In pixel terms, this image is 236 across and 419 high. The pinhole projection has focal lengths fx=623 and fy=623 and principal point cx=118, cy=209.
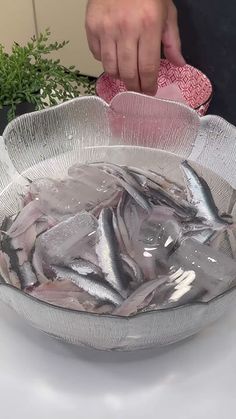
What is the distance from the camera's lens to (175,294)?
1.63ft

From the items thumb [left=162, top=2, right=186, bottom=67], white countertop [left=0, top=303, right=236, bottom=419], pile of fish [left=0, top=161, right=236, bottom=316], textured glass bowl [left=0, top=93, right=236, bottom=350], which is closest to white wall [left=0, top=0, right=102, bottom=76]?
thumb [left=162, top=2, right=186, bottom=67]

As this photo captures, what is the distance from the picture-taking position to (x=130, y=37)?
805 millimetres

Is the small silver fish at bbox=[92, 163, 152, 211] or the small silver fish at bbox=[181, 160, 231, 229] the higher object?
the small silver fish at bbox=[92, 163, 152, 211]

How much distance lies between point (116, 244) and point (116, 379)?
111 millimetres

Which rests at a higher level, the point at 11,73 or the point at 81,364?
the point at 11,73

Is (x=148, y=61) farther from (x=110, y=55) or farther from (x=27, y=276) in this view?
(x=27, y=276)

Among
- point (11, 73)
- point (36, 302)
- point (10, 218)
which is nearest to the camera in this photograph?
point (36, 302)

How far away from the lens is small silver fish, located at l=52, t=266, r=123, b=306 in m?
0.49

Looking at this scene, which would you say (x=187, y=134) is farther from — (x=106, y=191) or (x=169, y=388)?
(x=169, y=388)

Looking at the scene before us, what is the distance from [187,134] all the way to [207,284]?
22 cm

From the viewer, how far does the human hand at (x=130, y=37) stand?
31.5 inches

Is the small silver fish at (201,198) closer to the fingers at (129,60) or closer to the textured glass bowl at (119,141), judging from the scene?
the textured glass bowl at (119,141)

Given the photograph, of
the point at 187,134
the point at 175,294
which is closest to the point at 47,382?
the point at 175,294

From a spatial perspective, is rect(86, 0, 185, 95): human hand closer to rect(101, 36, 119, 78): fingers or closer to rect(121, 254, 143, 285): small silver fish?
rect(101, 36, 119, 78): fingers
